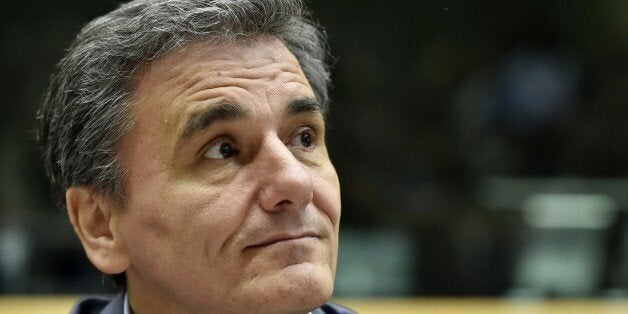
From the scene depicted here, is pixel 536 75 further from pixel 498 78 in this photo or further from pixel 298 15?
pixel 298 15

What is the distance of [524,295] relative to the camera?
420 cm

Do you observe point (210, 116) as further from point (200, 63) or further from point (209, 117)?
point (200, 63)

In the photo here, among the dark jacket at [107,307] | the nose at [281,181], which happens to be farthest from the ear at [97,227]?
the nose at [281,181]

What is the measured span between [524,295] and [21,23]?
231cm

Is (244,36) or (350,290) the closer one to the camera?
(244,36)

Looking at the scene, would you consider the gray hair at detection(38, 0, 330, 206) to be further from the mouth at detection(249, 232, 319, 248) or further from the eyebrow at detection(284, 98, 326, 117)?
the mouth at detection(249, 232, 319, 248)

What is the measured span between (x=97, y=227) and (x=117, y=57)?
0.38 meters

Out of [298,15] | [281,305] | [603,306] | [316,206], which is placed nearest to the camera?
[281,305]

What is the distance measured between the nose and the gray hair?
0.27m

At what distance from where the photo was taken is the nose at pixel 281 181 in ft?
6.59

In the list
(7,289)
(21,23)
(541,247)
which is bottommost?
(7,289)

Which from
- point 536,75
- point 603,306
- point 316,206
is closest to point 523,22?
point 536,75

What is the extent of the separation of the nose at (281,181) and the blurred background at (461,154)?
2046 millimetres

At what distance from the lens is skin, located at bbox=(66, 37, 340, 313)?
201 cm
